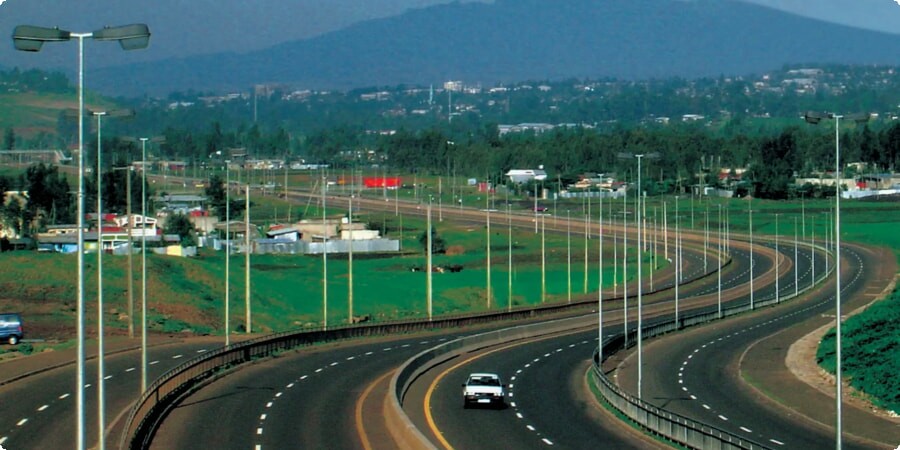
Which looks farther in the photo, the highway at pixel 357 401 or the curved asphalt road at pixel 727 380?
the curved asphalt road at pixel 727 380

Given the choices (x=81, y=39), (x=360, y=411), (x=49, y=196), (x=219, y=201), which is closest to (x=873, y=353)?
(x=360, y=411)

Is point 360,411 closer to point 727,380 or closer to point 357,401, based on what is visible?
point 357,401

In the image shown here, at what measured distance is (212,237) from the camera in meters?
134

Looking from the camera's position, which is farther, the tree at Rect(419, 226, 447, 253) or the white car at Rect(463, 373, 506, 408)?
the tree at Rect(419, 226, 447, 253)

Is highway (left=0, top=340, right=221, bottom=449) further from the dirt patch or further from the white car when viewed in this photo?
the dirt patch

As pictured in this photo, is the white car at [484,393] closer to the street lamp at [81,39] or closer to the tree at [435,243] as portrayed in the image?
the street lamp at [81,39]

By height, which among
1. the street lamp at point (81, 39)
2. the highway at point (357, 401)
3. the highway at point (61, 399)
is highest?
the street lamp at point (81, 39)

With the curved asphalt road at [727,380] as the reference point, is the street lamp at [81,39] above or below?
above

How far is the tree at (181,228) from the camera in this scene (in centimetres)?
12481

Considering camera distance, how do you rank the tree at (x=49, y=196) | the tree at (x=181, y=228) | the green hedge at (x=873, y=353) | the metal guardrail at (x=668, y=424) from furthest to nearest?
the tree at (x=49, y=196)
the tree at (x=181, y=228)
the green hedge at (x=873, y=353)
the metal guardrail at (x=668, y=424)

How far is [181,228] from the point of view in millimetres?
128125

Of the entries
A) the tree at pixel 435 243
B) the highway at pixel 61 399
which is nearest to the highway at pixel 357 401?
the highway at pixel 61 399

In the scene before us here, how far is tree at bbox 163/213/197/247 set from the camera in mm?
124812

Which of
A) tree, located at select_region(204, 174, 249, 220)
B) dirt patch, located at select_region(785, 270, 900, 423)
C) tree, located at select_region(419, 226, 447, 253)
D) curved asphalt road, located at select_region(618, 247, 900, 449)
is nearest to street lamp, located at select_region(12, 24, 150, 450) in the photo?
curved asphalt road, located at select_region(618, 247, 900, 449)
